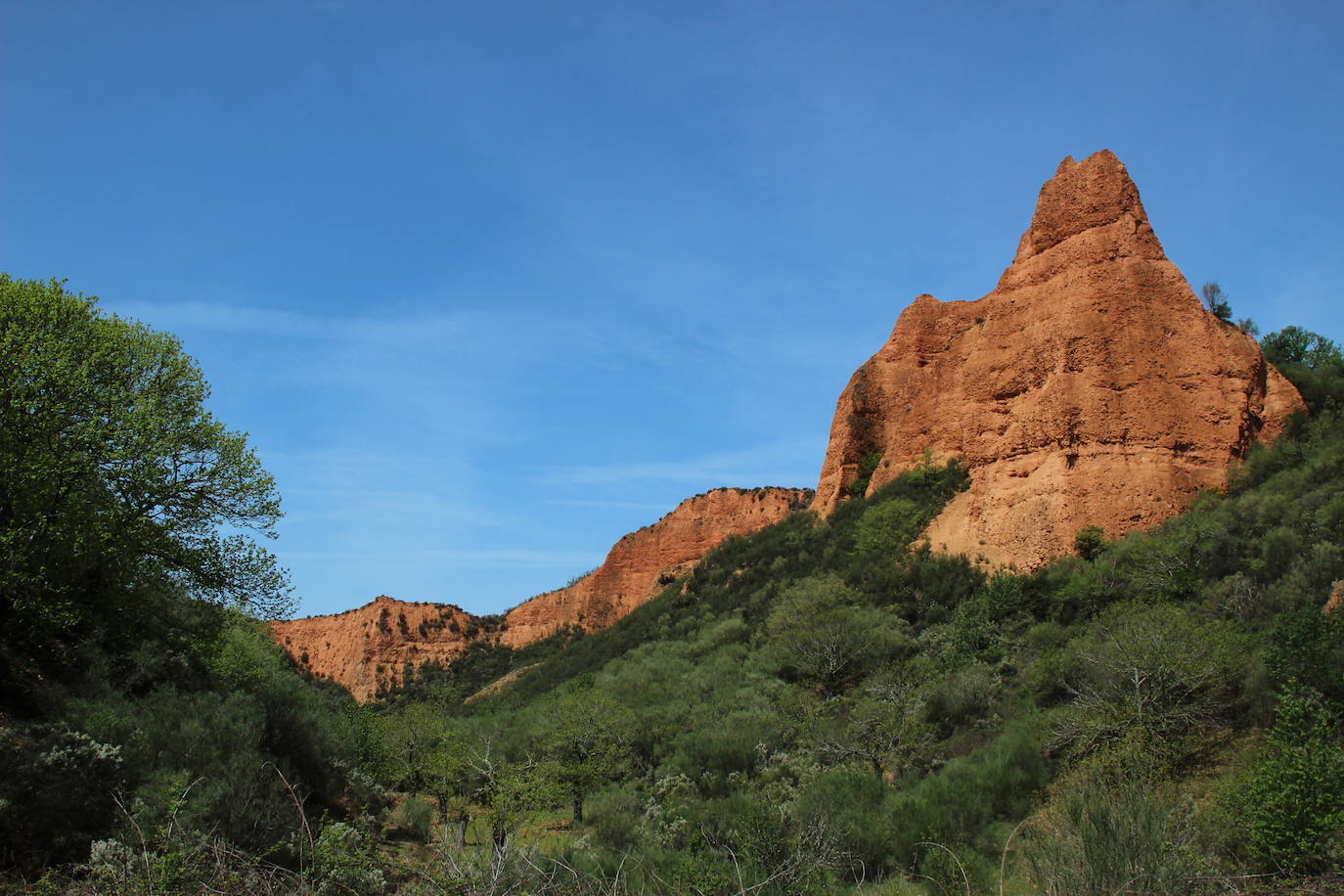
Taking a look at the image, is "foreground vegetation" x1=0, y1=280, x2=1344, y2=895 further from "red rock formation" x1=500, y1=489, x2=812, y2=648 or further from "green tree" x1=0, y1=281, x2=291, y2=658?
"red rock formation" x1=500, y1=489, x2=812, y2=648

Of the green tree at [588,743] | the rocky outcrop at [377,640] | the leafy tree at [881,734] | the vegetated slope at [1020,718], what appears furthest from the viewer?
the rocky outcrop at [377,640]

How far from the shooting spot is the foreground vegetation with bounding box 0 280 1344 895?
8938 mm

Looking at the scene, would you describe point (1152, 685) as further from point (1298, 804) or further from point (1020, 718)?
point (1298, 804)

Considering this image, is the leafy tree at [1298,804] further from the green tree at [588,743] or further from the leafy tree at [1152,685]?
the green tree at [588,743]

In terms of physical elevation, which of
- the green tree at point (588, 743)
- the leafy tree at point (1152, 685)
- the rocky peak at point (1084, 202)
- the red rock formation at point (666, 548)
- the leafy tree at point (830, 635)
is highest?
the rocky peak at point (1084, 202)

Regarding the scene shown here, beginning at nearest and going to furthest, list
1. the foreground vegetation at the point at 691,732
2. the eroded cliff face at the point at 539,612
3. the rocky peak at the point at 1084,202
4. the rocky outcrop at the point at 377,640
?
1. the foreground vegetation at the point at 691,732
2. the rocky peak at the point at 1084,202
3. the eroded cliff face at the point at 539,612
4. the rocky outcrop at the point at 377,640

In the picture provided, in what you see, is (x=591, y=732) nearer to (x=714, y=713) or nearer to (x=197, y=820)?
(x=714, y=713)

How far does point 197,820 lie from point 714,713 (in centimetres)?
1598

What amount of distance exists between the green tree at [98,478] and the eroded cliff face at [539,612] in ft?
131

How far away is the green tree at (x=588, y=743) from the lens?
22750 mm

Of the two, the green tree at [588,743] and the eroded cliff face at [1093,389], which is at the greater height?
the eroded cliff face at [1093,389]

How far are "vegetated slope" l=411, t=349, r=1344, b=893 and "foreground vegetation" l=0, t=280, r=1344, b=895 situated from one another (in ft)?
0.25

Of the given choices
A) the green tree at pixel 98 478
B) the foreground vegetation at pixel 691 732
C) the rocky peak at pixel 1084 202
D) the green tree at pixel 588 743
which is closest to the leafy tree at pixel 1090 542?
the foreground vegetation at pixel 691 732

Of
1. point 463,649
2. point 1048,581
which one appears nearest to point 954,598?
point 1048,581
